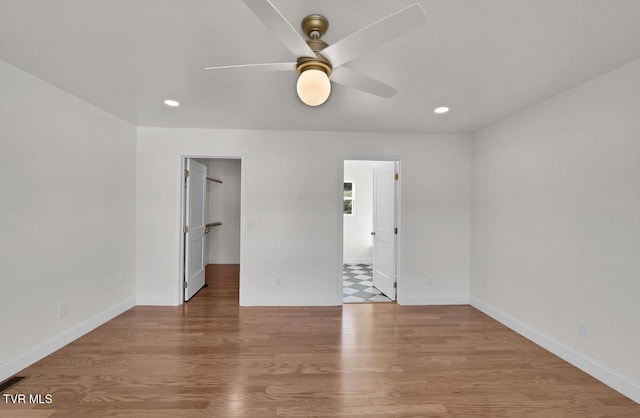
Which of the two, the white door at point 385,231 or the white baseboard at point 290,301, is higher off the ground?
the white door at point 385,231

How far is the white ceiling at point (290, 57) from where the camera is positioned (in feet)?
4.67

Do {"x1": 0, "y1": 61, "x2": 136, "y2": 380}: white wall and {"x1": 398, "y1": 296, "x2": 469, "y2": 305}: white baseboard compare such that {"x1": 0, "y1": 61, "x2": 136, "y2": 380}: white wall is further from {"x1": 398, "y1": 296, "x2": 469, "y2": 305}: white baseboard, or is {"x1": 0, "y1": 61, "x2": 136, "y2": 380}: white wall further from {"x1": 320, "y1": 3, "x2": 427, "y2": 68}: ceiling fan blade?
{"x1": 398, "y1": 296, "x2": 469, "y2": 305}: white baseboard

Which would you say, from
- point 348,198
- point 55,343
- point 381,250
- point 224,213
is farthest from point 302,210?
point 224,213

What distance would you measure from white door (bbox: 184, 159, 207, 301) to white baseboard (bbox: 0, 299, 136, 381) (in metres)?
0.83

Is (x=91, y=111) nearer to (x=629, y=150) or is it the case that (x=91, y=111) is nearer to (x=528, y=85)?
(x=528, y=85)

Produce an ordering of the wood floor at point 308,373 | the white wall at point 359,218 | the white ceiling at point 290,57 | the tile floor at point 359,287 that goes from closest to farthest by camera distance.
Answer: the white ceiling at point 290,57 < the wood floor at point 308,373 < the tile floor at point 359,287 < the white wall at point 359,218

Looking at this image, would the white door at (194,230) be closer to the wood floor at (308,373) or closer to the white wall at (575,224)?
the wood floor at (308,373)

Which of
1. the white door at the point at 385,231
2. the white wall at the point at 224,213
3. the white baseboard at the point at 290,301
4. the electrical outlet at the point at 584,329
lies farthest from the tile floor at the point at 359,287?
the white wall at the point at 224,213

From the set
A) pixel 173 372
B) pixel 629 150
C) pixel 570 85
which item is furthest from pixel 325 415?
pixel 570 85

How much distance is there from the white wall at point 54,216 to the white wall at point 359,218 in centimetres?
456

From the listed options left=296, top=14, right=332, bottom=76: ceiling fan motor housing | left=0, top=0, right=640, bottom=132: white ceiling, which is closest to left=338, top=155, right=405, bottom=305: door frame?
left=0, top=0, right=640, bottom=132: white ceiling

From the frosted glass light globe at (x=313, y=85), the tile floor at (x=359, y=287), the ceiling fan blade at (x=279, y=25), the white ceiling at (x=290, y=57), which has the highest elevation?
the white ceiling at (x=290, y=57)

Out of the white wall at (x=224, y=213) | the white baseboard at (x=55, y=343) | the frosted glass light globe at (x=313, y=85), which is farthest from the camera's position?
the white wall at (x=224, y=213)

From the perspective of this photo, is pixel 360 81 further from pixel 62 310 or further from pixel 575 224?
pixel 62 310
